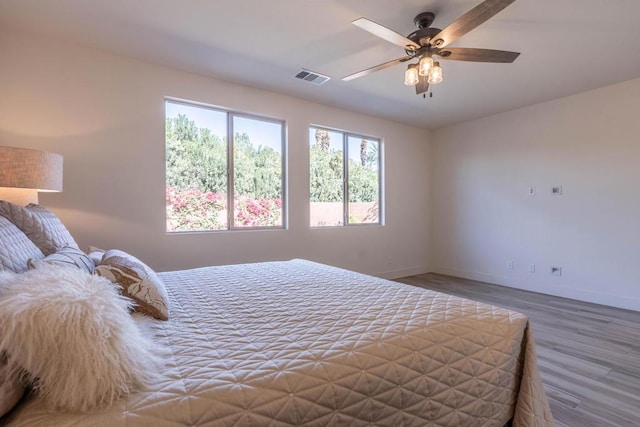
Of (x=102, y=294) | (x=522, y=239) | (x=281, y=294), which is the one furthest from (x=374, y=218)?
(x=102, y=294)

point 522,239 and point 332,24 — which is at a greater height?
point 332,24

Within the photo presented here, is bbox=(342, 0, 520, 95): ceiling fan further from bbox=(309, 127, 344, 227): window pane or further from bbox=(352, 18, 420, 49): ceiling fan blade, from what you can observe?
bbox=(309, 127, 344, 227): window pane

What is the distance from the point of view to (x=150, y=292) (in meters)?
1.29

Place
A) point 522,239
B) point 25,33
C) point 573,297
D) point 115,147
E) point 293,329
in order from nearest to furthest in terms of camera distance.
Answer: point 293,329, point 25,33, point 115,147, point 573,297, point 522,239

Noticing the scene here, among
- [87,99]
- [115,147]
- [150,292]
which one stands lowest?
[150,292]

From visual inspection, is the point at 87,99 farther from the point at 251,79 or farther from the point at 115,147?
the point at 251,79

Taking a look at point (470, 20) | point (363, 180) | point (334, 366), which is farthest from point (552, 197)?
point (334, 366)

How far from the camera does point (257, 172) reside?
3721mm

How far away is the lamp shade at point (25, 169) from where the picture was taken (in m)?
1.83

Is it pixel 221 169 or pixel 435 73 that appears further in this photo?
pixel 221 169

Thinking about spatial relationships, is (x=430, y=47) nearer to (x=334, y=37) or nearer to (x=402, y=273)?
(x=334, y=37)

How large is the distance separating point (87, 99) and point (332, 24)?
2230 mm

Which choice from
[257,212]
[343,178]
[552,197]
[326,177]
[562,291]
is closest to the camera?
[257,212]

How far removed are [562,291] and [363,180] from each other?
9.97 ft
